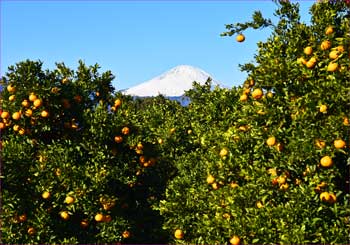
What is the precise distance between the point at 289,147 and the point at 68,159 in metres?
3.40

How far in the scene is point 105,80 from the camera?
7.83m

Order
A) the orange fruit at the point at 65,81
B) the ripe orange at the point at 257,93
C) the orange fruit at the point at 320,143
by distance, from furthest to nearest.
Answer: the orange fruit at the point at 65,81 < the ripe orange at the point at 257,93 < the orange fruit at the point at 320,143

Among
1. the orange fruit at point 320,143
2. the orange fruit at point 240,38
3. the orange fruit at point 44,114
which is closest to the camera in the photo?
the orange fruit at point 320,143

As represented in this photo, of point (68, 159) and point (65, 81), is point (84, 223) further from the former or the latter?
point (65, 81)

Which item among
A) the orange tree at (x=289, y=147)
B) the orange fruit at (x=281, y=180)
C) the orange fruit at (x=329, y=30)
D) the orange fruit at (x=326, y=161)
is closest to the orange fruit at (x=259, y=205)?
the orange tree at (x=289, y=147)

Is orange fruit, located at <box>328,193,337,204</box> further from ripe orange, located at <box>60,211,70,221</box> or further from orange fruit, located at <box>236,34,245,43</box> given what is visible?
ripe orange, located at <box>60,211,70,221</box>

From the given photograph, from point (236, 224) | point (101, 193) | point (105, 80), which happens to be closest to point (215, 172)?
point (236, 224)

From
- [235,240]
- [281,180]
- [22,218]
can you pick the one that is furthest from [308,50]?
[22,218]

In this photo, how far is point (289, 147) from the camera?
5.01 m

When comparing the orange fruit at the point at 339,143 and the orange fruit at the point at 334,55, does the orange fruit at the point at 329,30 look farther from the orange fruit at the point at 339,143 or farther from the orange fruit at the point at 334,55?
the orange fruit at the point at 339,143

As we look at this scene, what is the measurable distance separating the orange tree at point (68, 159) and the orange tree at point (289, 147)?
1.51m

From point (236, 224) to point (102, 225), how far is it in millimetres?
2307

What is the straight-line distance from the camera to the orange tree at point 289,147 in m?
4.85

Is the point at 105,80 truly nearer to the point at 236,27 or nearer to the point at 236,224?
the point at 236,27
